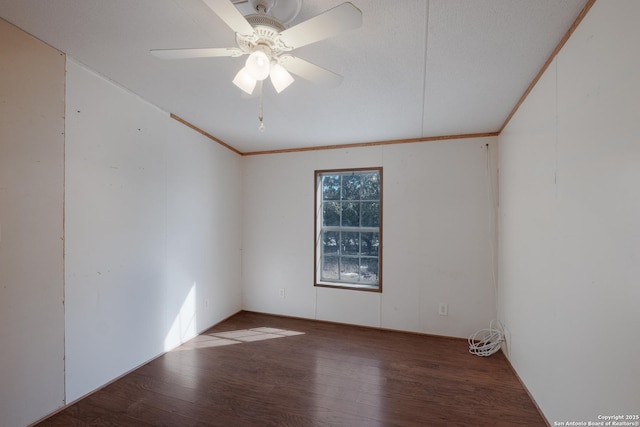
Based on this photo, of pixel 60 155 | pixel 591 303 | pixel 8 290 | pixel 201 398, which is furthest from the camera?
pixel 201 398

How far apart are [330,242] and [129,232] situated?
2230mm

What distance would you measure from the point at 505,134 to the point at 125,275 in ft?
12.1

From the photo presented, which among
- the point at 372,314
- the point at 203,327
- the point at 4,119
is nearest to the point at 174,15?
the point at 4,119

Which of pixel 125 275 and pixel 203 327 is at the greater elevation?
pixel 125 275

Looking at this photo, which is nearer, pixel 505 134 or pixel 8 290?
pixel 8 290

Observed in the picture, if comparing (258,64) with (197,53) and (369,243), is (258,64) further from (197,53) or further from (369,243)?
(369,243)

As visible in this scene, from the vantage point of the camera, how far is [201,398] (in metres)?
1.95

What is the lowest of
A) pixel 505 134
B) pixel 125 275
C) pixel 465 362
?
pixel 465 362

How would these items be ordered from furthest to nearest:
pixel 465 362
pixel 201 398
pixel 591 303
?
pixel 465 362 < pixel 201 398 < pixel 591 303

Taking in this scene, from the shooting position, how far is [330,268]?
360 cm

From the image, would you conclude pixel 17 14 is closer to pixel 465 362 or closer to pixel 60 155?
pixel 60 155

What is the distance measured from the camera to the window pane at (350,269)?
3.48 m

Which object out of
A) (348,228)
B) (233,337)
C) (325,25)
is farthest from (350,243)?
(325,25)

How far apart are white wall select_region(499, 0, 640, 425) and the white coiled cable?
0.59m
